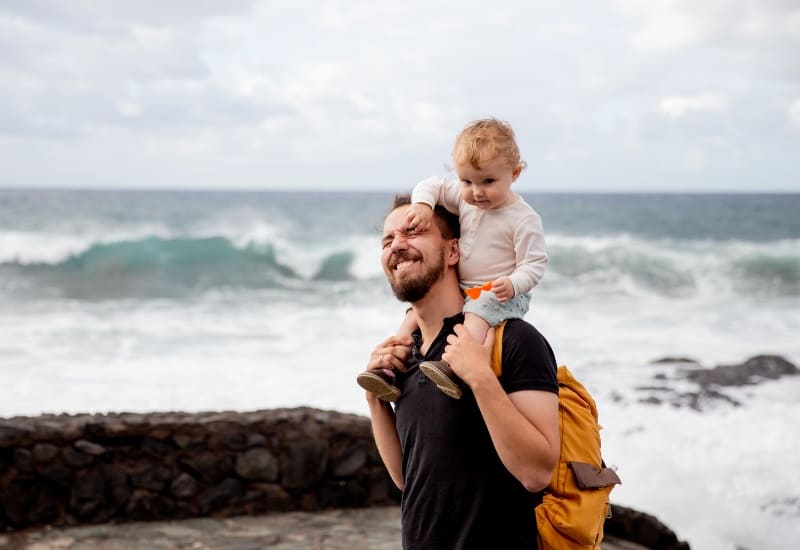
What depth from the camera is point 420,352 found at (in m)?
2.70

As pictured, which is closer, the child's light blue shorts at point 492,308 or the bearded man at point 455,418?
the bearded man at point 455,418

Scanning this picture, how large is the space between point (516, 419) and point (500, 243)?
1.99 feet

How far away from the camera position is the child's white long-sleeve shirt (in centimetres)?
261

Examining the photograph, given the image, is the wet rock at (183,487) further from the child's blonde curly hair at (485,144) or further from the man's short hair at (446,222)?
the child's blonde curly hair at (485,144)

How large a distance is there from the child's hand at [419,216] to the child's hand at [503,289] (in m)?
0.28

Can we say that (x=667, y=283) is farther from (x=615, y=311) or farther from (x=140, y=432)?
(x=140, y=432)

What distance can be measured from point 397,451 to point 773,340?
16.3 metres

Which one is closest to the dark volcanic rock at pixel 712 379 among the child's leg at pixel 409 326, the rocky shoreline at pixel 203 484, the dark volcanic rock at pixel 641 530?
the dark volcanic rock at pixel 641 530

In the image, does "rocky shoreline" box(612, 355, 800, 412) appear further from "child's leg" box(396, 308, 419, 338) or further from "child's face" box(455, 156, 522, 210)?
"child's face" box(455, 156, 522, 210)

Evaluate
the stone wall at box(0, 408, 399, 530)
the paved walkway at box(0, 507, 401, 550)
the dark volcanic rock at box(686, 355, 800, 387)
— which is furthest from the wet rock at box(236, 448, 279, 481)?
the dark volcanic rock at box(686, 355, 800, 387)

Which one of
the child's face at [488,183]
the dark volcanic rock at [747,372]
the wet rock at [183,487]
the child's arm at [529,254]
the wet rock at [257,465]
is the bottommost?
the wet rock at [183,487]

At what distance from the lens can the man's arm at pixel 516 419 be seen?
226cm

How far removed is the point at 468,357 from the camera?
7.68 ft

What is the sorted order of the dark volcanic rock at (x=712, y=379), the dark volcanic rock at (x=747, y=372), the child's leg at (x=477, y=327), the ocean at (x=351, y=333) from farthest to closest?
the dark volcanic rock at (x=747, y=372) → the dark volcanic rock at (x=712, y=379) → the ocean at (x=351, y=333) → the child's leg at (x=477, y=327)
